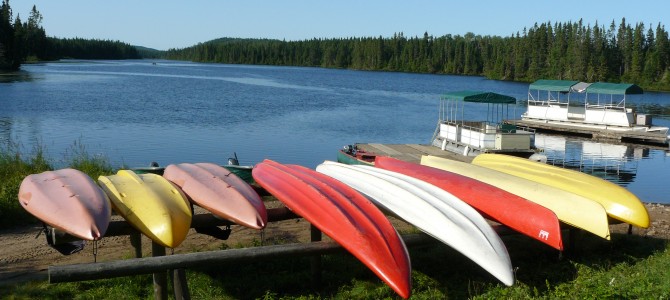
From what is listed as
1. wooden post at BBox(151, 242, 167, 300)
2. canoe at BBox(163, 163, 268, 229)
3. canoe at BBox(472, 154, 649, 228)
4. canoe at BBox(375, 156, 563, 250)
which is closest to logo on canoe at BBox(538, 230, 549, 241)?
canoe at BBox(375, 156, 563, 250)

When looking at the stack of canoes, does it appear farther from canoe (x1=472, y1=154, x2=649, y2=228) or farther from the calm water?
the calm water

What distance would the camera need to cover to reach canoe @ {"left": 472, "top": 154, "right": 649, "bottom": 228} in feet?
27.1

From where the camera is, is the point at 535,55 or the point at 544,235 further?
the point at 535,55

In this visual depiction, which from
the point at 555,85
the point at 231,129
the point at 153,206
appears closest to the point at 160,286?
the point at 153,206

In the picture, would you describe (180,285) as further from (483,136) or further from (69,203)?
(483,136)

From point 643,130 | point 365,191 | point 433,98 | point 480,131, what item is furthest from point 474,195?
point 433,98

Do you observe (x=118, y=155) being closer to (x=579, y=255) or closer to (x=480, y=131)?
(x=480, y=131)

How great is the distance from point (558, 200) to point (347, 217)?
3.09 meters

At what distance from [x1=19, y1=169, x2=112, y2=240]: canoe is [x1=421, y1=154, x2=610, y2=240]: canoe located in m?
5.52

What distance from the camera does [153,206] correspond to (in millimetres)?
7098

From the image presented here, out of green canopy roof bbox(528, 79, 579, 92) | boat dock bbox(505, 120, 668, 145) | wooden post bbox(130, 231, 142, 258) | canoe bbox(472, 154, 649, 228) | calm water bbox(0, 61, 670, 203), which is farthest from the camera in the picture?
green canopy roof bbox(528, 79, 579, 92)

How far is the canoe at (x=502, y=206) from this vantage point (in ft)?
24.0

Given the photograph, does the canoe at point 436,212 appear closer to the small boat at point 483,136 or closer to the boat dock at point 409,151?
the boat dock at point 409,151

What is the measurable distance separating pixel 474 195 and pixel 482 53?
4818 inches
